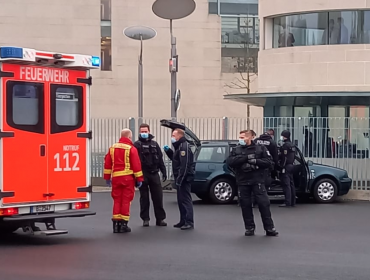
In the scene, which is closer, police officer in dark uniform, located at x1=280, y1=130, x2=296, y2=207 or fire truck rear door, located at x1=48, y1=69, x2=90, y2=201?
fire truck rear door, located at x1=48, y1=69, x2=90, y2=201

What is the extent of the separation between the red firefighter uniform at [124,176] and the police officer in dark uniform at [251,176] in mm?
1628

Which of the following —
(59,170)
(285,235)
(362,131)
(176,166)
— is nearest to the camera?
(59,170)

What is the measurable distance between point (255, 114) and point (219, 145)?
2533cm

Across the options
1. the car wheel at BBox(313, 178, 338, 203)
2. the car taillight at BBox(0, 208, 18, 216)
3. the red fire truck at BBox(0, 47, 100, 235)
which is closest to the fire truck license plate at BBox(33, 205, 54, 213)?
→ the red fire truck at BBox(0, 47, 100, 235)

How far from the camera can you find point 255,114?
4325cm

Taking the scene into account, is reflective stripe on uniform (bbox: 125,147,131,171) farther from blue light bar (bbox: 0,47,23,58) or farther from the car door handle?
blue light bar (bbox: 0,47,23,58)

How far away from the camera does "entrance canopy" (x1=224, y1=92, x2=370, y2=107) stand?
21.9 metres

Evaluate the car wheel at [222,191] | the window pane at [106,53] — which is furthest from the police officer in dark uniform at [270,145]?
the window pane at [106,53]

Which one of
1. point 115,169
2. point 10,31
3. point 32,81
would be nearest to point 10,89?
point 32,81

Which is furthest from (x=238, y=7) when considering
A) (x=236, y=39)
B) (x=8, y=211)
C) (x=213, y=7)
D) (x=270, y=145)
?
(x=8, y=211)

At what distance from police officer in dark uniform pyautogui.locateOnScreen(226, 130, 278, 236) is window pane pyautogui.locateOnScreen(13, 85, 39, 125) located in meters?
3.31

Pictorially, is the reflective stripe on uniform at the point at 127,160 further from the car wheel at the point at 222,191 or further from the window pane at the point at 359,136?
the window pane at the point at 359,136

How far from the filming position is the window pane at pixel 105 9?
42.3 metres

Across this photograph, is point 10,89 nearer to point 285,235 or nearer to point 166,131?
point 285,235
